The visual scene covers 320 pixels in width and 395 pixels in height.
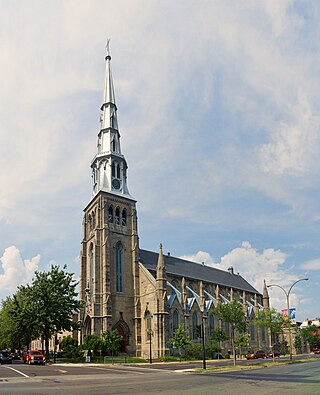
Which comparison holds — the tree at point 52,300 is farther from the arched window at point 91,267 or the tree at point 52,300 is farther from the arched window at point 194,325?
the arched window at point 194,325

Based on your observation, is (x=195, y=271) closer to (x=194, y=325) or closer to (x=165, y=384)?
(x=194, y=325)

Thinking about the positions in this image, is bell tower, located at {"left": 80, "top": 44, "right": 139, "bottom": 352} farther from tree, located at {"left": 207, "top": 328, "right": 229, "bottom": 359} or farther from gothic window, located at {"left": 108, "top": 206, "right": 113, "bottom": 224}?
tree, located at {"left": 207, "top": 328, "right": 229, "bottom": 359}

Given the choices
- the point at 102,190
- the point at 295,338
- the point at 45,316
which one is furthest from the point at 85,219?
the point at 295,338

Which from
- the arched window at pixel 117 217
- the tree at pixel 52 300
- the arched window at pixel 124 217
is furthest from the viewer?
the arched window at pixel 124 217

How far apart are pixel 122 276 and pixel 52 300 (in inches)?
556

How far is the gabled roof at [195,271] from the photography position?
7285 cm

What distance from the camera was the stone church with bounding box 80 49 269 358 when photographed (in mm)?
61094

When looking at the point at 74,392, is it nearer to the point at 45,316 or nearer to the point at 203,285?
the point at 45,316

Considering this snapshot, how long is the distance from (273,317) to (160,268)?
1769 centimetres

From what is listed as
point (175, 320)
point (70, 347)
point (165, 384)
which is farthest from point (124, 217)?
point (165, 384)

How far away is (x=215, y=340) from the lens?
6925 cm

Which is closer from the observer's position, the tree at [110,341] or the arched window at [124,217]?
the tree at [110,341]

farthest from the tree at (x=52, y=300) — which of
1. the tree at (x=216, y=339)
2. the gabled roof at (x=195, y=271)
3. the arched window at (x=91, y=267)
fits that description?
the tree at (x=216, y=339)

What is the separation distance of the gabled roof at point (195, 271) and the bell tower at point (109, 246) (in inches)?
175
